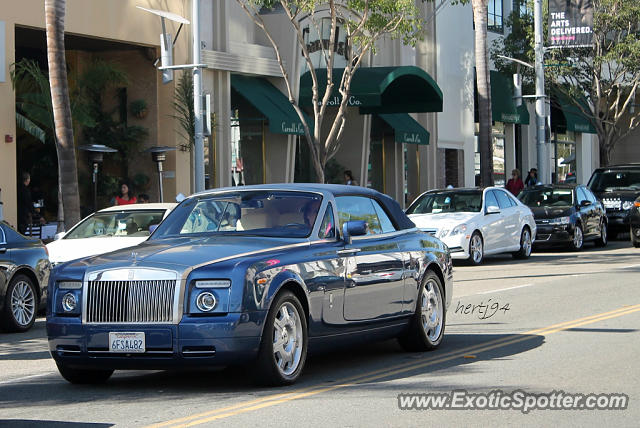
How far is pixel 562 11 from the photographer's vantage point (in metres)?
35.4

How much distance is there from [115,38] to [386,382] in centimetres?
1876

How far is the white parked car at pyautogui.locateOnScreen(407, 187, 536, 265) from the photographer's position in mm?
22297

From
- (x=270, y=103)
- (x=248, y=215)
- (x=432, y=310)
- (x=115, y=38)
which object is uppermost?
(x=115, y=38)

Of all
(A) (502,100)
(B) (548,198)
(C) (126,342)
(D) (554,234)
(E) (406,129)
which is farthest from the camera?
(A) (502,100)

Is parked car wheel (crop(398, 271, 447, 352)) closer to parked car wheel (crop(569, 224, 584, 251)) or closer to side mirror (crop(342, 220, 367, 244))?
side mirror (crop(342, 220, 367, 244))

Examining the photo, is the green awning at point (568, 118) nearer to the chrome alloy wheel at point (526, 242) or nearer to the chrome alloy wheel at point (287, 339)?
the chrome alloy wheel at point (526, 242)

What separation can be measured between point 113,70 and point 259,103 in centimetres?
460

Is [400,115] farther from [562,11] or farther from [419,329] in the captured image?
[419,329]

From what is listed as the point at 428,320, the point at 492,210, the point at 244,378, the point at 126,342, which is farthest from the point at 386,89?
the point at 126,342

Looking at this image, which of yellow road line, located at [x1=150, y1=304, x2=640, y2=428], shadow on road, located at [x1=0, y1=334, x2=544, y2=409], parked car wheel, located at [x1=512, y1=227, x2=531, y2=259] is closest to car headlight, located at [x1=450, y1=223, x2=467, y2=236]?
parked car wheel, located at [x1=512, y1=227, x2=531, y2=259]

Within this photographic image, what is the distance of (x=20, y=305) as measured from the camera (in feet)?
45.6

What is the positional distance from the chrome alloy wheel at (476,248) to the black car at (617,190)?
857cm

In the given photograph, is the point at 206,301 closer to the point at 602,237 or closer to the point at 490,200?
the point at 490,200

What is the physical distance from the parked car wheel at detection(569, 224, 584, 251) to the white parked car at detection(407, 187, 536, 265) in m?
1.93
